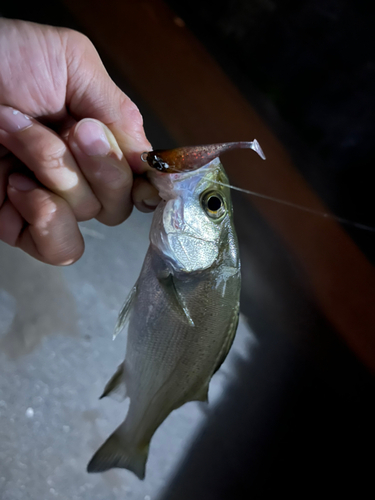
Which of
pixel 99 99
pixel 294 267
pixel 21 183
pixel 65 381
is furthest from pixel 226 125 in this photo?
pixel 65 381

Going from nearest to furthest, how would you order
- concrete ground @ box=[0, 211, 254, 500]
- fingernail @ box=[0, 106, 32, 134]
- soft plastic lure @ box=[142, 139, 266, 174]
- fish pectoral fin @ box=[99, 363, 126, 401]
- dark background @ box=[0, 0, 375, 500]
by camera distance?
soft plastic lure @ box=[142, 139, 266, 174], fingernail @ box=[0, 106, 32, 134], fish pectoral fin @ box=[99, 363, 126, 401], concrete ground @ box=[0, 211, 254, 500], dark background @ box=[0, 0, 375, 500]

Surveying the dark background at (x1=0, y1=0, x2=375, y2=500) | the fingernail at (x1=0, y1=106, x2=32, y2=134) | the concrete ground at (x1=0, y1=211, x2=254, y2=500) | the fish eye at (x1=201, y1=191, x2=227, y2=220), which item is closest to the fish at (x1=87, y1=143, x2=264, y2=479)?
the fish eye at (x1=201, y1=191, x2=227, y2=220)

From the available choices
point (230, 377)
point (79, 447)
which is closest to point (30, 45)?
Result: point (79, 447)

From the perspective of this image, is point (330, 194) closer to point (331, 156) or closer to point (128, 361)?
point (331, 156)

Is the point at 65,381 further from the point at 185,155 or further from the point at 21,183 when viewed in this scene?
the point at 185,155

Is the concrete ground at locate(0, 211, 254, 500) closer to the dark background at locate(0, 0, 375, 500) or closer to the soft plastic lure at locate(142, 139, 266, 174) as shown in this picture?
the dark background at locate(0, 0, 375, 500)

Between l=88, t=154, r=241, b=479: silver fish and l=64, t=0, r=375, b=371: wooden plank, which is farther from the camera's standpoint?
l=64, t=0, r=375, b=371: wooden plank
